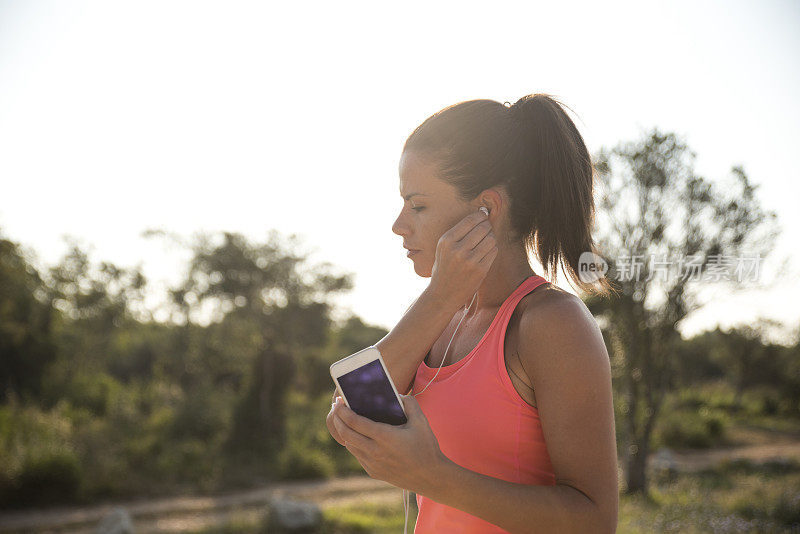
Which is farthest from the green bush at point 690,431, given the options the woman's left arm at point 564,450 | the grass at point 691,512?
the woman's left arm at point 564,450

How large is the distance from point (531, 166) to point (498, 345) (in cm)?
51

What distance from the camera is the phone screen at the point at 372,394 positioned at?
1.22 meters

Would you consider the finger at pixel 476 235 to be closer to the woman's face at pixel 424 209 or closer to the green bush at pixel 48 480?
the woman's face at pixel 424 209

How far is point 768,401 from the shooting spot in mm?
27938

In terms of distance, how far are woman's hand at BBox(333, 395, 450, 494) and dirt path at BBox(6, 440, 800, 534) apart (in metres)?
9.00

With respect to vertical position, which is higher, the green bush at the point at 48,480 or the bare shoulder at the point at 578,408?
the bare shoulder at the point at 578,408

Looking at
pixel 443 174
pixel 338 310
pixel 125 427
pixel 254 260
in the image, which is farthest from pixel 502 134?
pixel 338 310

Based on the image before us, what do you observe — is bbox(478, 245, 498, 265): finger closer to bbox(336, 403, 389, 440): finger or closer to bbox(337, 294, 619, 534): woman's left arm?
bbox(337, 294, 619, 534): woman's left arm

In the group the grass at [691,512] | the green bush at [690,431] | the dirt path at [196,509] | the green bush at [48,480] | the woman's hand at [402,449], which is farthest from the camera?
the green bush at [690,431]

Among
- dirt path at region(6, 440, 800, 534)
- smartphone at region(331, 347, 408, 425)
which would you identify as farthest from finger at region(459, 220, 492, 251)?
dirt path at region(6, 440, 800, 534)

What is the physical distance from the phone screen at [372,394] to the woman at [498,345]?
0.03 meters

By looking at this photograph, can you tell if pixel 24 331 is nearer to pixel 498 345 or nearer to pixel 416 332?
pixel 416 332

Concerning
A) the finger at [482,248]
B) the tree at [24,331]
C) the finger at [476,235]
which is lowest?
the tree at [24,331]

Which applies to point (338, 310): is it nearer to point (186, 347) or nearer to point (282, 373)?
point (282, 373)
